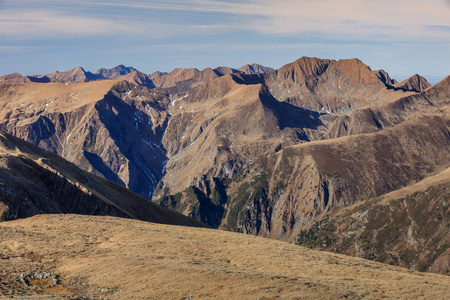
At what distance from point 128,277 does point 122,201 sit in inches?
3962

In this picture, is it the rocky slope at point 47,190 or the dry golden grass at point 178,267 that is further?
the rocky slope at point 47,190

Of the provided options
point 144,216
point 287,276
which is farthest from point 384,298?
point 144,216

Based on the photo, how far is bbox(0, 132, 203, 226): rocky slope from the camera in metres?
97.8

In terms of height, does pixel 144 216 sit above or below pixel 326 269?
below

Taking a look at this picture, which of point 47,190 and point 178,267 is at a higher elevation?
point 178,267

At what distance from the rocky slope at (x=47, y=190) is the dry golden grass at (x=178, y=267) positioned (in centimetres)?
1802

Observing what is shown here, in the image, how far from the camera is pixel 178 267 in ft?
175

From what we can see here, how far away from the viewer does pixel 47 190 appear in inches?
4513

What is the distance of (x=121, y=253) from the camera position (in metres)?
62.3

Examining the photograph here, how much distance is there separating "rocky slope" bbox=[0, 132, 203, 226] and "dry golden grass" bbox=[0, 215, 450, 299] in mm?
18019

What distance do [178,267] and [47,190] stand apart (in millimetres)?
75557

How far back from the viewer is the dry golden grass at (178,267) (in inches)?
1847

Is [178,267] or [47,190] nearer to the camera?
[178,267]

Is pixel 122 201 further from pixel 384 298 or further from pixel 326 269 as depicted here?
pixel 384 298
